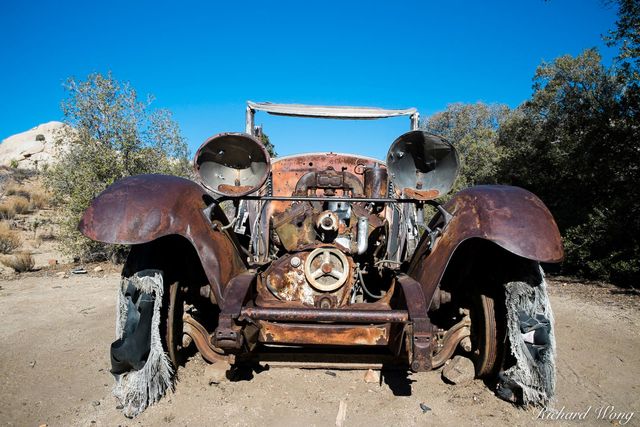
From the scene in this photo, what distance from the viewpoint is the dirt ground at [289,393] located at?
2.75 meters

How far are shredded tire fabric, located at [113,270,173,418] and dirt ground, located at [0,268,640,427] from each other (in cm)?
11

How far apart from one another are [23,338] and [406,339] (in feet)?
13.0

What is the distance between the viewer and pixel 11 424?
8.75 ft

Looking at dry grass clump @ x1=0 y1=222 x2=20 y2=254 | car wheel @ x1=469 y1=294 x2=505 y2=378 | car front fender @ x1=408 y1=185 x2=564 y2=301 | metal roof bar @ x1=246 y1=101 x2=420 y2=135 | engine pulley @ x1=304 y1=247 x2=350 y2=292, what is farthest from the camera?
dry grass clump @ x1=0 y1=222 x2=20 y2=254

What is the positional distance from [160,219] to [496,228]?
2.06m

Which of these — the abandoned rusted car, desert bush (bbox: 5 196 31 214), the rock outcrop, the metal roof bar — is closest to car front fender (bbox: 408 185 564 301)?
the abandoned rusted car

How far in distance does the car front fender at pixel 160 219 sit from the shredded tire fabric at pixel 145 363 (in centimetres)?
31

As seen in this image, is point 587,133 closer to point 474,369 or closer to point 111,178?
point 474,369

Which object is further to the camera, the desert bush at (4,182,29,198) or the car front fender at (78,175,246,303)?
the desert bush at (4,182,29,198)

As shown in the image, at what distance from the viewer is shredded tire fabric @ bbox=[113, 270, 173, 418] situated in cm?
269

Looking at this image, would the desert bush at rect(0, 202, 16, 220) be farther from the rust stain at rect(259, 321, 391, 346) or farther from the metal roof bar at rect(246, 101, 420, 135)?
the rust stain at rect(259, 321, 391, 346)

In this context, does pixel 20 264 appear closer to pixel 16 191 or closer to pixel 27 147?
pixel 16 191

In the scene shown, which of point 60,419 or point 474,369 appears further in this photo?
point 474,369

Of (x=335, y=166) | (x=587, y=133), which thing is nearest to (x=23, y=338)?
(x=335, y=166)
